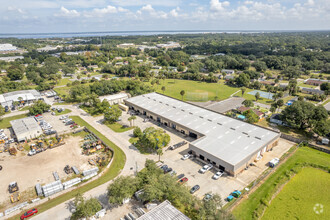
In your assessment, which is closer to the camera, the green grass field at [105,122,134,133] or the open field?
the open field

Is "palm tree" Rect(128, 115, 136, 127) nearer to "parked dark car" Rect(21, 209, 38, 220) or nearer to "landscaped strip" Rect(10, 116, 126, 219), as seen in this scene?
"landscaped strip" Rect(10, 116, 126, 219)

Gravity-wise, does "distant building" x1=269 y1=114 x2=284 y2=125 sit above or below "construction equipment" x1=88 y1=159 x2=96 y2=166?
above

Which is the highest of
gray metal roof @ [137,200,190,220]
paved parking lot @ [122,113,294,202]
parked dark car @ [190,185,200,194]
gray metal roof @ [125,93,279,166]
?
gray metal roof @ [125,93,279,166]

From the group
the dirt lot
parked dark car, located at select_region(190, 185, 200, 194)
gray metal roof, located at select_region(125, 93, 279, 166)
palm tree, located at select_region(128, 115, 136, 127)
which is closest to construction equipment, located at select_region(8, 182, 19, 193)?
the dirt lot

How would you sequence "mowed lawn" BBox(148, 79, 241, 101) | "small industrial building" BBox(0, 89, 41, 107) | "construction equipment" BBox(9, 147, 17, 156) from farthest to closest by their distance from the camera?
"mowed lawn" BBox(148, 79, 241, 101) → "small industrial building" BBox(0, 89, 41, 107) → "construction equipment" BBox(9, 147, 17, 156)

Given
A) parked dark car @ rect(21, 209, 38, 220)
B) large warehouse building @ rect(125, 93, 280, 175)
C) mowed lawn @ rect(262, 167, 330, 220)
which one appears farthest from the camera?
large warehouse building @ rect(125, 93, 280, 175)

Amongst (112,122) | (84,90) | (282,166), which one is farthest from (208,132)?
(84,90)

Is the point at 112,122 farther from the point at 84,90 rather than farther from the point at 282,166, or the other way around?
the point at 282,166
